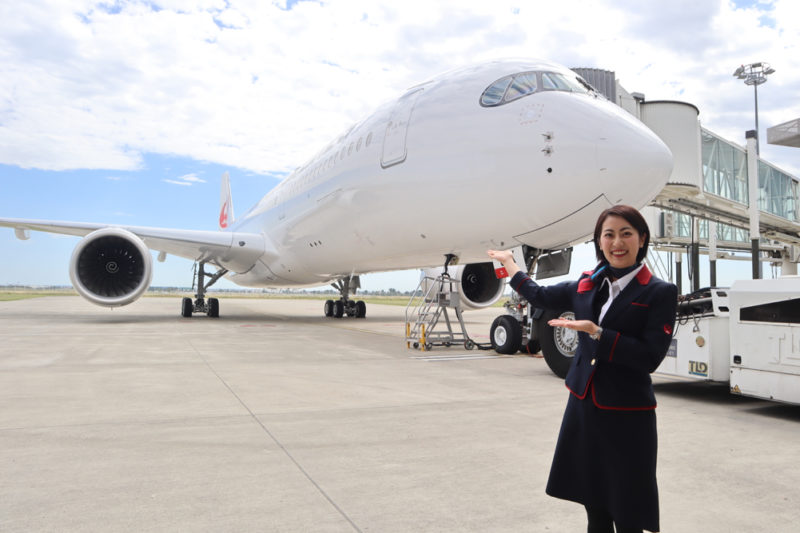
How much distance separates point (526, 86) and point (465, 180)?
144cm

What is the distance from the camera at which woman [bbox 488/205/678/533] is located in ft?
5.52

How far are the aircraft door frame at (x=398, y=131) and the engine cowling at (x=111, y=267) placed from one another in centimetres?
663

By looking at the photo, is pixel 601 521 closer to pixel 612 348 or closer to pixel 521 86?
pixel 612 348

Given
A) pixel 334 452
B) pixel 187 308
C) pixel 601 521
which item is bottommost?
pixel 334 452

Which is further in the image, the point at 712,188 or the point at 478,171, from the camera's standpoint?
the point at 712,188

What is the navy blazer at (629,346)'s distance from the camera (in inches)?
65.8

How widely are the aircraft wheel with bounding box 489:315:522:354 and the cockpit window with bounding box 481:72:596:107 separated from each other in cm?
305

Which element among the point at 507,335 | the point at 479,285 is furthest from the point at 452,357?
the point at 479,285

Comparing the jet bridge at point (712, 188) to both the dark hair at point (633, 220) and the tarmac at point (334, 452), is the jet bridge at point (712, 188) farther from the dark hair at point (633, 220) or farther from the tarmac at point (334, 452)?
the dark hair at point (633, 220)

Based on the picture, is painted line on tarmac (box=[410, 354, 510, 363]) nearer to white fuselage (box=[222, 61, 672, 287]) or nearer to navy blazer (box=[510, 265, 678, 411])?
white fuselage (box=[222, 61, 672, 287])

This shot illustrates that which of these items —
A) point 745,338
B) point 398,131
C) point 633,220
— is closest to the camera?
point 633,220

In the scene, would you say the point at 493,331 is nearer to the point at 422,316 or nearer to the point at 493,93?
the point at 422,316

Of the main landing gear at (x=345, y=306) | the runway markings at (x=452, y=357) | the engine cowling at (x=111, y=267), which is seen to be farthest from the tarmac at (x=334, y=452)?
the main landing gear at (x=345, y=306)

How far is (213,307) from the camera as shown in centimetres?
1742
